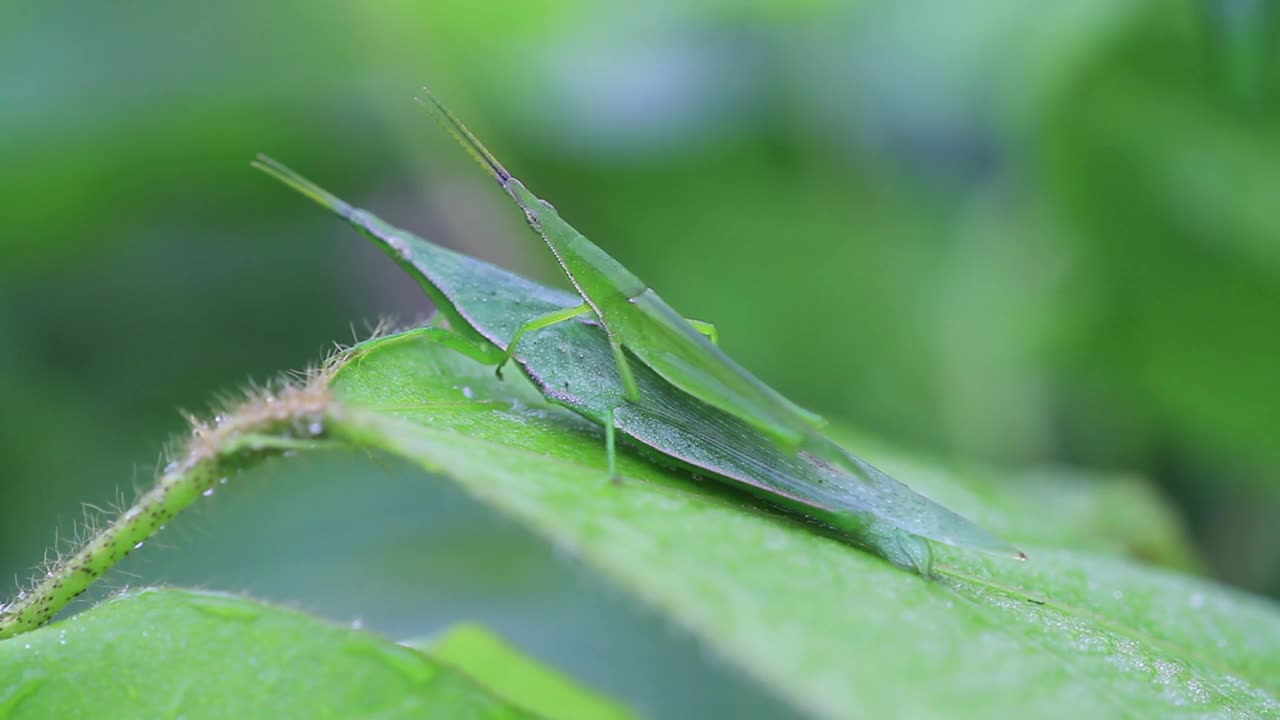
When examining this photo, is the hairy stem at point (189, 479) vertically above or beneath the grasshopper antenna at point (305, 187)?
beneath

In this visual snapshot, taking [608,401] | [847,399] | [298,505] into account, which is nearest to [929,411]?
[847,399]

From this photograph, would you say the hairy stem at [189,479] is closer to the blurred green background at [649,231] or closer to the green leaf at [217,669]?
the green leaf at [217,669]

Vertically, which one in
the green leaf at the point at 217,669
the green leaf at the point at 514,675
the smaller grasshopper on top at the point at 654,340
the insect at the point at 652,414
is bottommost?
the green leaf at the point at 514,675

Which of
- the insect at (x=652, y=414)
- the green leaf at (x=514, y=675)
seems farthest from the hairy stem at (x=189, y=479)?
the green leaf at (x=514, y=675)

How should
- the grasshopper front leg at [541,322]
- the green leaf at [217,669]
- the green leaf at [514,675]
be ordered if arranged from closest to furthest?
the green leaf at [217,669] → the green leaf at [514,675] → the grasshopper front leg at [541,322]

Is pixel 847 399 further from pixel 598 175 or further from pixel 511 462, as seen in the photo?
pixel 511 462

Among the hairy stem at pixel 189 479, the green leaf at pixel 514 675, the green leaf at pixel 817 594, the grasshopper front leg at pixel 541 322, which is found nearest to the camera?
the green leaf at pixel 817 594
